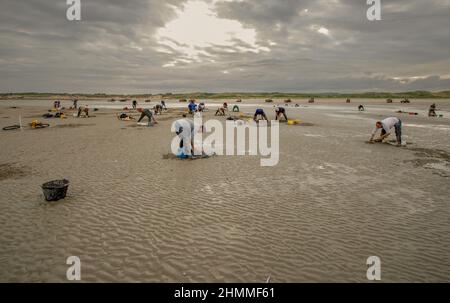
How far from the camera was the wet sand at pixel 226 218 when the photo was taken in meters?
4.79

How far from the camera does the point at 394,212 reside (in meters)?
7.07

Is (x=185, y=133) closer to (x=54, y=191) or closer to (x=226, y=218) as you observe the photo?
(x=54, y=191)

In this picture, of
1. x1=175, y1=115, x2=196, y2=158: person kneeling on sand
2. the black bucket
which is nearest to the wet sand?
the black bucket

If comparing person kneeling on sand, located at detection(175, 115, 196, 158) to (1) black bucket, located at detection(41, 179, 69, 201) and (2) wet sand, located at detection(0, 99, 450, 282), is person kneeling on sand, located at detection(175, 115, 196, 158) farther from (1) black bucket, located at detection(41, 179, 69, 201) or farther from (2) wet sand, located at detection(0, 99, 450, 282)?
(1) black bucket, located at detection(41, 179, 69, 201)

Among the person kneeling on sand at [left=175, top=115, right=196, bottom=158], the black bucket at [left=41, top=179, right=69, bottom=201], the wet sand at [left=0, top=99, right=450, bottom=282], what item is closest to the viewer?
the wet sand at [left=0, top=99, right=450, bottom=282]

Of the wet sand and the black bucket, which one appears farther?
the black bucket

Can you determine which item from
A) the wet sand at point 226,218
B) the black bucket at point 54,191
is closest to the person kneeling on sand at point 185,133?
the wet sand at point 226,218

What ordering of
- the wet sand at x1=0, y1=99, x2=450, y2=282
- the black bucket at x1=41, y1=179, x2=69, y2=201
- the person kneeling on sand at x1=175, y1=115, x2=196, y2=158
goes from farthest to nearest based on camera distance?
the person kneeling on sand at x1=175, y1=115, x2=196, y2=158
the black bucket at x1=41, y1=179, x2=69, y2=201
the wet sand at x1=0, y1=99, x2=450, y2=282

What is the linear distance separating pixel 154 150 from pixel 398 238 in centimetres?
1170

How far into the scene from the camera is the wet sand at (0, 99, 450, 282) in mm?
4789
